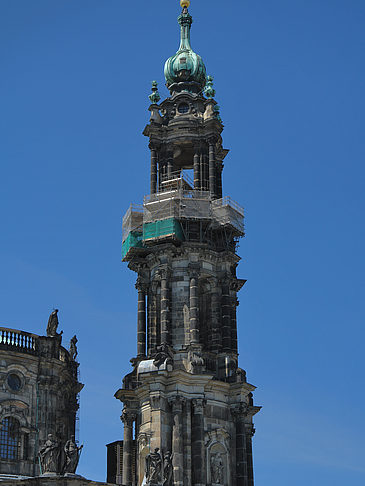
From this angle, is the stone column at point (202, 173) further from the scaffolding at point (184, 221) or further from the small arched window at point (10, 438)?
the small arched window at point (10, 438)

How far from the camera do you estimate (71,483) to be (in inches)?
2343

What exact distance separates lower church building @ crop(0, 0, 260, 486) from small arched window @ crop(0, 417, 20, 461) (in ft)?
0.23

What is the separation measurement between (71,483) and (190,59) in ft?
124

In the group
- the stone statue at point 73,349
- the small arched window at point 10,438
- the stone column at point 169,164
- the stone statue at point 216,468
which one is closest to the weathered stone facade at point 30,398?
the small arched window at point 10,438

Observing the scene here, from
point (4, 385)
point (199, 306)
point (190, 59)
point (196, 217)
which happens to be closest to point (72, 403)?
point (4, 385)

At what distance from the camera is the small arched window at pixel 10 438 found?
6812cm

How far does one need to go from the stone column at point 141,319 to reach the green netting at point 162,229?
360cm

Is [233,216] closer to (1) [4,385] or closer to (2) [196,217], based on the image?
(2) [196,217]

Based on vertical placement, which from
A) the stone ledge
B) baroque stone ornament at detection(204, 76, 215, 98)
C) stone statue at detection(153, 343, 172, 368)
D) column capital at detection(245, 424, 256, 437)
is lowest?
the stone ledge

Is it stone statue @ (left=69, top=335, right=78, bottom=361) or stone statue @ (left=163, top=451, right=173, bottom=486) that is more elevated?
stone statue @ (left=69, top=335, right=78, bottom=361)

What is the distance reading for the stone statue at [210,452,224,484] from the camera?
67500mm

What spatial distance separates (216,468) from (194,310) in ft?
36.4

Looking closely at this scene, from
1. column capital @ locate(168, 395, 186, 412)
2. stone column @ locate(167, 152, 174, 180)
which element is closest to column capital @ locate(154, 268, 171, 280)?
stone column @ locate(167, 152, 174, 180)

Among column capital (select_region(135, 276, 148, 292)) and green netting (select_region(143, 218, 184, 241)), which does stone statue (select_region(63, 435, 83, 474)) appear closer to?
column capital (select_region(135, 276, 148, 292))
